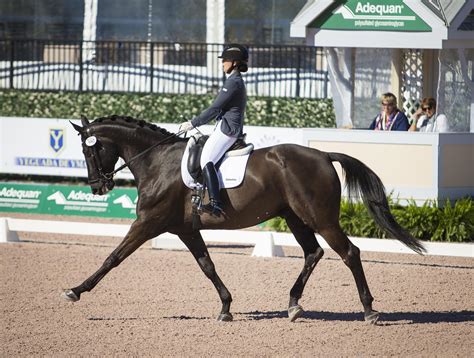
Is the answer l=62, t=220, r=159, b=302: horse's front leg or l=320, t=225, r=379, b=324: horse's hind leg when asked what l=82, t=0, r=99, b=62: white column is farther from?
l=320, t=225, r=379, b=324: horse's hind leg

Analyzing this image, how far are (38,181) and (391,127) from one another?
864 centimetres

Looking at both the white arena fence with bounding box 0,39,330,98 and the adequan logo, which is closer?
the adequan logo

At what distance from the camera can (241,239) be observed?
13633 mm

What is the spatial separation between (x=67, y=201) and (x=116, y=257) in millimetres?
7142

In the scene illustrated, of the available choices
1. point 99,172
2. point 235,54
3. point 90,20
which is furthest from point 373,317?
point 90,20

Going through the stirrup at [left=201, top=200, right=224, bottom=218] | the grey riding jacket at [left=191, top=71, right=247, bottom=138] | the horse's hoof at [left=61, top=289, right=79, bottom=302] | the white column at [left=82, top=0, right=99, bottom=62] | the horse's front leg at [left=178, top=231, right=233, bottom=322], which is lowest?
the horse's hoof at [left=61, top=289, right=79, bottom=302]

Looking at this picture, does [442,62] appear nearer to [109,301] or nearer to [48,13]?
[109,301]

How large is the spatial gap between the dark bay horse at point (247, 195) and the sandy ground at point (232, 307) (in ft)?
1.39

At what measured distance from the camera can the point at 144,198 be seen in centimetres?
955

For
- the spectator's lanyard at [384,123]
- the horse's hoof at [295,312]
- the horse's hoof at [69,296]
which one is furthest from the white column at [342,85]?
the horse's hoof at [69,296]

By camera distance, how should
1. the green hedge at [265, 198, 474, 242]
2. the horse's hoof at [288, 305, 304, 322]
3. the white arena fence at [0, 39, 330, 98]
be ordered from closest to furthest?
1. the horse's hoof at [288, 305, 304, 322]
2. the green hedge at [265, 198, 474, 242]
3. the white arena fence at [0, 39, 330, 98]

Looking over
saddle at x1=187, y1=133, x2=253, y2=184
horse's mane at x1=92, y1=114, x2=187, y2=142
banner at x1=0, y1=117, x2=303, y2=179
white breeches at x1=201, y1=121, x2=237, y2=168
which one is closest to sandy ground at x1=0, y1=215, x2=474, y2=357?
saddle at x1=187, y1=133, x2=253, y2=184

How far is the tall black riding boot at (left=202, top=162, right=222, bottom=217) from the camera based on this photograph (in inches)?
366

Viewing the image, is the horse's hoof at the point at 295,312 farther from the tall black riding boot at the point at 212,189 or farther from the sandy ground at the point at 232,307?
the tall black riding boot at the point at 212,189
